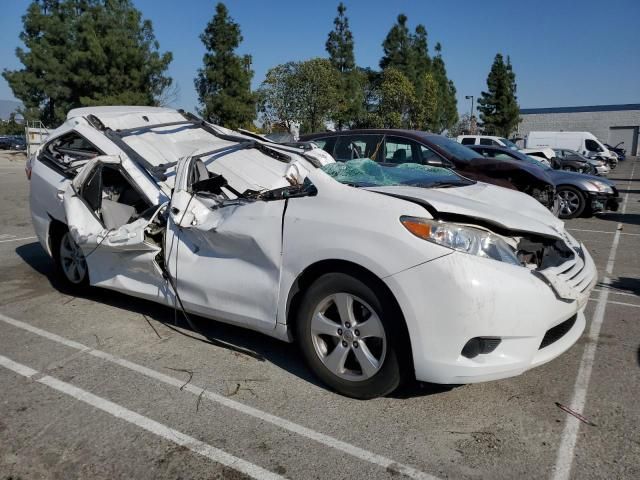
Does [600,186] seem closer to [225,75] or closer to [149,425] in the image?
[149,425]

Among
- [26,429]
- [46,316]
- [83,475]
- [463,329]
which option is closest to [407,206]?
[463,329]

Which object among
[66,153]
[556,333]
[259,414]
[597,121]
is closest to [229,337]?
[259,414]

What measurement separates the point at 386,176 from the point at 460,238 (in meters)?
1.28

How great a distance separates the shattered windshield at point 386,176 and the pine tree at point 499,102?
52.3 metres

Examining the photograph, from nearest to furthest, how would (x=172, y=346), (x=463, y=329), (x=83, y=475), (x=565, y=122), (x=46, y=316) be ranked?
1. (x=83, y=475)
2. (x=463, y=329)
3. (x=172, y=346)
4. (x=46, y=316)
5. (x=565, y=122)

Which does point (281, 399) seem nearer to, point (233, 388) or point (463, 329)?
point (233, 388)

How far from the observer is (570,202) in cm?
1105

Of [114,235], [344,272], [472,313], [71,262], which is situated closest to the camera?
[472,313]

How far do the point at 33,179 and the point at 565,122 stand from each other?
244 ft

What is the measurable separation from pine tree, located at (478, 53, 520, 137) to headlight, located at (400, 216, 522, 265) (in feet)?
176

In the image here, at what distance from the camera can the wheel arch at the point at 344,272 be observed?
2.93 meters

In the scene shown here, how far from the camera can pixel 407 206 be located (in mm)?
3031

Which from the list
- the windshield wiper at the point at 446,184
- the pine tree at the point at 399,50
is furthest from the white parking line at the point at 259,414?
the pine tree at the point at 399,50

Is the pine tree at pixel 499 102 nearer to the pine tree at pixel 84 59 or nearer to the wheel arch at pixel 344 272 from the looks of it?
the pine tree at pixel 84 59
